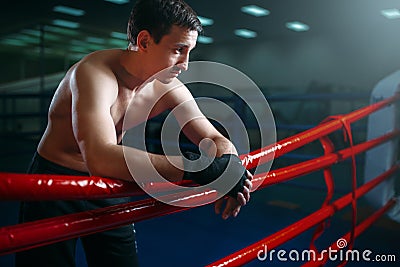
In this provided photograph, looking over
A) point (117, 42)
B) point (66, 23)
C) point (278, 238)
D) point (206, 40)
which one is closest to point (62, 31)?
point (66, 23)

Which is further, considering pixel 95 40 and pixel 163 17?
pixel 95 40

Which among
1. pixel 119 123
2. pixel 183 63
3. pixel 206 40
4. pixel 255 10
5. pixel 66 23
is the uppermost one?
pixel 183 63

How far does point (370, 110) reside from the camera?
5.44ft

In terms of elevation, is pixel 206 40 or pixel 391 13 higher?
pixel 391 13

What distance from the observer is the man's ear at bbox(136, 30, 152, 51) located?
2.90 feet

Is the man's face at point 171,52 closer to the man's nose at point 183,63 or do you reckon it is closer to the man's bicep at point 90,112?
the man's nose at point 183,63

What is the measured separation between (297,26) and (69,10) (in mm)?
5209

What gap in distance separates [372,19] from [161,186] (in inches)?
335

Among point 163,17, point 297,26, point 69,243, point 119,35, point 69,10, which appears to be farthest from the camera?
point 119,35

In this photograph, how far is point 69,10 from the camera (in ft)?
23.5

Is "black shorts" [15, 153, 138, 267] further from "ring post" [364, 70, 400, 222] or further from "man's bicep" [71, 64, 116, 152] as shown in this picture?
"ring post" [364, 70, 400, 222]

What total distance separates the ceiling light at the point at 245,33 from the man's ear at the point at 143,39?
9.28 m

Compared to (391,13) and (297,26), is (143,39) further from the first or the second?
(297,26)

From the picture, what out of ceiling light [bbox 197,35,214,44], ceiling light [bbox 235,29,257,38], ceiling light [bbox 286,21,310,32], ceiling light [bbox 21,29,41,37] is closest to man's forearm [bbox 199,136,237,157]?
ceiling light [bbox 286,21,310,32]
